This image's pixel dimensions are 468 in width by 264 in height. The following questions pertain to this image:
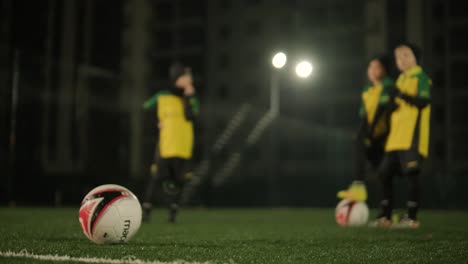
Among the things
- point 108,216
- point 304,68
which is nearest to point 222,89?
point 304,68

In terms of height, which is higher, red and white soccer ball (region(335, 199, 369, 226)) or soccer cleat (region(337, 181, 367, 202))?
soccer cleat (region(337, 181, 367, 202))

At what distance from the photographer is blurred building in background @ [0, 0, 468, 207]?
16.2 meters

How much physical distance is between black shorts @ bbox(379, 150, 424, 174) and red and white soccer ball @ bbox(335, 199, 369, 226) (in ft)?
1.93

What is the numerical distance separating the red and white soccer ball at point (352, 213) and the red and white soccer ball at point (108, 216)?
11.6 feet

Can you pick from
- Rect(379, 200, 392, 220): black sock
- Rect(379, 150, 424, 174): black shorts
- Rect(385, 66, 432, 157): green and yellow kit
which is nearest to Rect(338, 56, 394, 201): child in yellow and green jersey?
Rect(379, 200, 392, 220): black sock

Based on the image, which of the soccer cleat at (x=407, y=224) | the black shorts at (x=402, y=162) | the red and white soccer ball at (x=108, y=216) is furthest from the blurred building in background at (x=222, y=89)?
the red and white soccer ball at (x=108, y=216)

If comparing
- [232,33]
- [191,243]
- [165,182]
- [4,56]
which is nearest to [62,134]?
[4,56]

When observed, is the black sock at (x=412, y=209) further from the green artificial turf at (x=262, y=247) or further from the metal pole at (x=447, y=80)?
the metal pole at (x=447, y=80)

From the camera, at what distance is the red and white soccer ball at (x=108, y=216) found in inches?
170

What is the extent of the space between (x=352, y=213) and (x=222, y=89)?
149 feet

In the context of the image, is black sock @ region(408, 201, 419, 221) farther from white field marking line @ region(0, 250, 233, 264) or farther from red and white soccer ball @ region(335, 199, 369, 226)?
white field marking line @ region(0, 250, 233, 264)

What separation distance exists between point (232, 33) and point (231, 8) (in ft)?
7.80

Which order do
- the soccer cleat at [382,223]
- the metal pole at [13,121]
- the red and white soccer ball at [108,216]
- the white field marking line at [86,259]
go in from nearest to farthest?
Result: 1. the white field marking line at [86,259]
2. the red and white soccer ball at [108,216]
3. the soccer cleat at [382,223]
4. the metal pole at [13,121]

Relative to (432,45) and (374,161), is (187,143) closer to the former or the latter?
(374,161)
